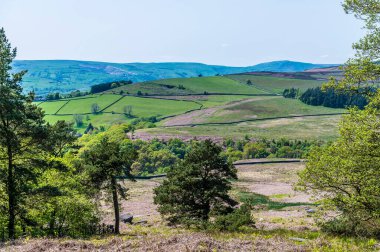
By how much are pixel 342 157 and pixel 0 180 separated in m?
21.8

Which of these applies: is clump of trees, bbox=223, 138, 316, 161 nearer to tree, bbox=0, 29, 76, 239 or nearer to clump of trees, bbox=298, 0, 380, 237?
tree, bbox=0, 29, 76, 239

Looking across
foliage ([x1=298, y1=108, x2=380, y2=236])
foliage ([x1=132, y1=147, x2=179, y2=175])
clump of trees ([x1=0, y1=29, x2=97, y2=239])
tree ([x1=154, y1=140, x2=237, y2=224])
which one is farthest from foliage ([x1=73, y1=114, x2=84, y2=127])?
foliage ([x1=298, y1=108, x2=380, y2=236])

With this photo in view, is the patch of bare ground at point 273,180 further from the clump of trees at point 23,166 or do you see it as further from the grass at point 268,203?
the clump of trees at point 23,166

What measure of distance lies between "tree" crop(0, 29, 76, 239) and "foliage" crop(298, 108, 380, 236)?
17946 millimetres

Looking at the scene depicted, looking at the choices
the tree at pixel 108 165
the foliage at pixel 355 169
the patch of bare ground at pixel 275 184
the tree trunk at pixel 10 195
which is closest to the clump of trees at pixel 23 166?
the tree trunk at pixel 10 195

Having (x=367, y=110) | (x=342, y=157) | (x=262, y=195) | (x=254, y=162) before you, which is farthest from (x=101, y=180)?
(x=254, y=162)

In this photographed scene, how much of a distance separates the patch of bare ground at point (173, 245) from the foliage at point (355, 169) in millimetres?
4298

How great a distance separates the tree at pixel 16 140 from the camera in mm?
23750

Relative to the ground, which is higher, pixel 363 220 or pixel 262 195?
pixel 363 220

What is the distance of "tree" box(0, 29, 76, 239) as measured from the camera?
2375 centimetres

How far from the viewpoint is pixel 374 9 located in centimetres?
1780

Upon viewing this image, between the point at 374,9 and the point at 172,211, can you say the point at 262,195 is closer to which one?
the point at 172,211

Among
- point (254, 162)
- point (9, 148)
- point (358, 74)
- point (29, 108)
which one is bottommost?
point (254, 162)

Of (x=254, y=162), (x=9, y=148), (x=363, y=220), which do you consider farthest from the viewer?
(x=254, y=162)
